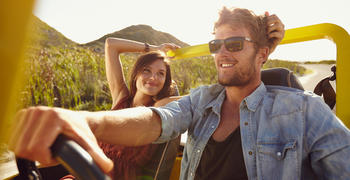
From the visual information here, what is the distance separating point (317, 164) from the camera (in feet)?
3.93

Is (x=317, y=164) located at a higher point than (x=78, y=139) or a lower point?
lower

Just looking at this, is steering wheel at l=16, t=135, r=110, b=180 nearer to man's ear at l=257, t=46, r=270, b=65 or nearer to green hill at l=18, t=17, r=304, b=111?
man's ear at l=257, t=46, r=270, b=65

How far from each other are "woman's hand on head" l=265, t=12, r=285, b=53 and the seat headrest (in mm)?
187

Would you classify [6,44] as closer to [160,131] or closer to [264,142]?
[160,131]

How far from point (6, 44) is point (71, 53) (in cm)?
587

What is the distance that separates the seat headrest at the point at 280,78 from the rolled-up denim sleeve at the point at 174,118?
59 cm

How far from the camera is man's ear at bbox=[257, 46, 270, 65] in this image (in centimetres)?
169

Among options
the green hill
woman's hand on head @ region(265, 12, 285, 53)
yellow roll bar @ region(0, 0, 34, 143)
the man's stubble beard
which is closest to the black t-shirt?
the man's stubble beard

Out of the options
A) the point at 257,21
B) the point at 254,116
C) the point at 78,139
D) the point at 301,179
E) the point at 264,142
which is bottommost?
the point at 301,179

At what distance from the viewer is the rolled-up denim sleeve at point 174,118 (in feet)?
4.41

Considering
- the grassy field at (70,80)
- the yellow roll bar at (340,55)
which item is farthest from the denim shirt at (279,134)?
the grassy field at (70,80)

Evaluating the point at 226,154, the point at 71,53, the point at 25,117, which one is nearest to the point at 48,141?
the point at 25,117

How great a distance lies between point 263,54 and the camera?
1717 millimetres

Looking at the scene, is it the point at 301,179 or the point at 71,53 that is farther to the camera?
the point at 71,53
